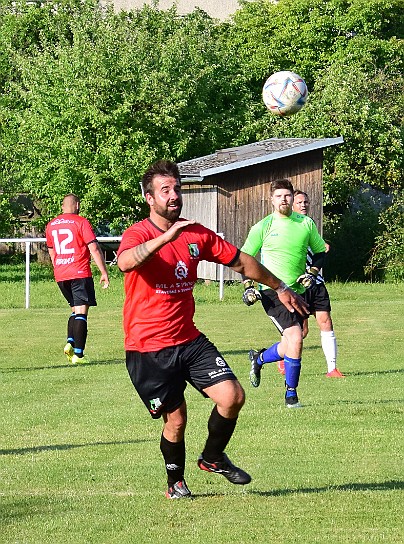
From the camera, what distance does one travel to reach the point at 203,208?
3216 centimetres

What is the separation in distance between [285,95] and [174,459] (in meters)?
15.4

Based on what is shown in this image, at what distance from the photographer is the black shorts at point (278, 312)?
11.2 meters

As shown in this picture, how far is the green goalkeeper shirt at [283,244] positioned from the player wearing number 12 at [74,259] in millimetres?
3465

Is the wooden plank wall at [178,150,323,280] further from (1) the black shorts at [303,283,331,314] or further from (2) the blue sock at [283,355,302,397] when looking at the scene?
(2) the blue sock at [283,355,302,397]

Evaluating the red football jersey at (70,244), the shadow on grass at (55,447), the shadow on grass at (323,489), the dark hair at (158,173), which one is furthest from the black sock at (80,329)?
the dark hair at (158,173)

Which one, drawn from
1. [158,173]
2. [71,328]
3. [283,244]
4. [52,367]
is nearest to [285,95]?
[71,328]

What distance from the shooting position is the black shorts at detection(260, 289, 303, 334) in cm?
1117

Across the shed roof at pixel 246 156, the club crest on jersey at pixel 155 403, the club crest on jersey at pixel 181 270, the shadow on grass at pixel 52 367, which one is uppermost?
the shed roof at pixel 246 156

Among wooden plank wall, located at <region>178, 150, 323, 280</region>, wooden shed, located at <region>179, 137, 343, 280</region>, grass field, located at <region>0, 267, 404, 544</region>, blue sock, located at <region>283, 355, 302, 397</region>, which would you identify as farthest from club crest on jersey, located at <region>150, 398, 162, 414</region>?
wooden plank wall, located at <region>178, 150, 323, 280</region>

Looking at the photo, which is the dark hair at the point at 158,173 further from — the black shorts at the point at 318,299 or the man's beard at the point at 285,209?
the black shorts at the point at 318,299

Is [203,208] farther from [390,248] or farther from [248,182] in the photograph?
[390,248]

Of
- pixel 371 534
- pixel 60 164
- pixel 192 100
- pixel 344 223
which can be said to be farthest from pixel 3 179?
pixel 371 534

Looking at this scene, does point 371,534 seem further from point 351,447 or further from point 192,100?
point 192,100

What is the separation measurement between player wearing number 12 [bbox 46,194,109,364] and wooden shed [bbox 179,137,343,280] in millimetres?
15686
